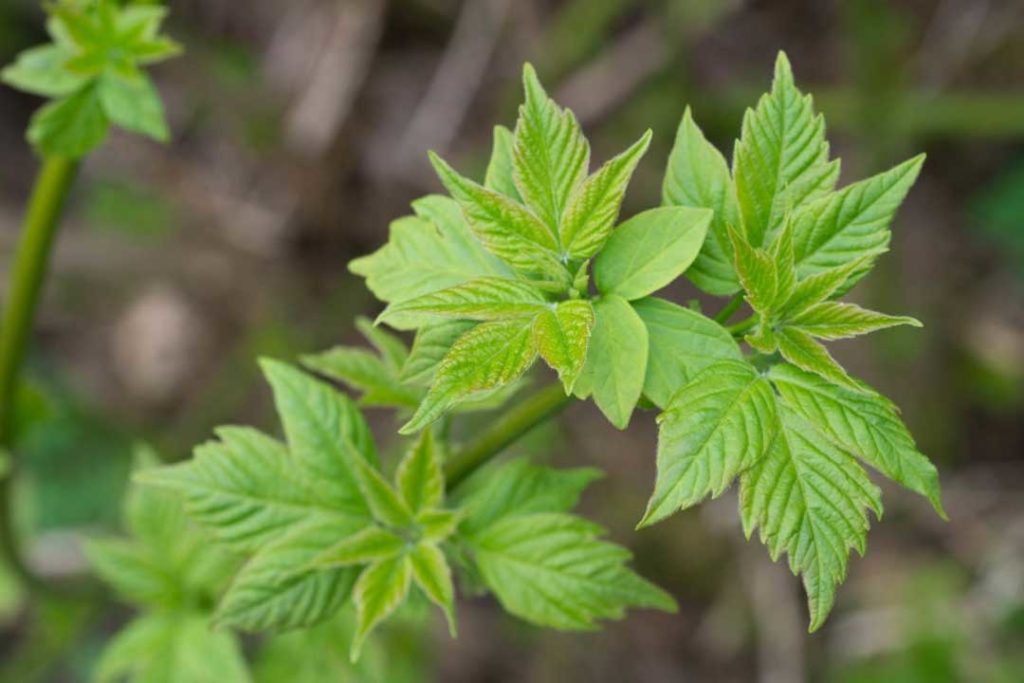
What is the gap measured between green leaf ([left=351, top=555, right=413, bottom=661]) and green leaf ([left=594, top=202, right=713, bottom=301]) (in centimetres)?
49

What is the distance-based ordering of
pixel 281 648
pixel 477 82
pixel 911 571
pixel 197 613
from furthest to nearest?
pixel 477 82 → pixel 911 571 → pixel 281 648 → pixel 197 613

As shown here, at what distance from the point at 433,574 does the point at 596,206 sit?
547 mm

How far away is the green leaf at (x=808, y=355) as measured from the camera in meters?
1.07

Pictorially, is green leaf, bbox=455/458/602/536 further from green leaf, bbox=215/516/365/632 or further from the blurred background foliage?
the blurred background foliage

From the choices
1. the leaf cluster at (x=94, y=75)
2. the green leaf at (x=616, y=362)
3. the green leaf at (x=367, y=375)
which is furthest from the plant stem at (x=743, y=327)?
the leaf cluster at (x=94, y=75)

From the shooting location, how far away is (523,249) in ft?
3.72

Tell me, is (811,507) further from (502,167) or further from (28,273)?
(28,273)

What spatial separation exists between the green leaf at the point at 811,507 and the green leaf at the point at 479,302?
297 mm

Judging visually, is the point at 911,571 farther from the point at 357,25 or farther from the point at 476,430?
the point at 357,25

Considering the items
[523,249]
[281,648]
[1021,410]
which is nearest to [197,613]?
[281,648]

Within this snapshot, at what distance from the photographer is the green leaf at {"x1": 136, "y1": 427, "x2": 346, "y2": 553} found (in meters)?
1.48

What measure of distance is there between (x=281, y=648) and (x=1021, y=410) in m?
2.85

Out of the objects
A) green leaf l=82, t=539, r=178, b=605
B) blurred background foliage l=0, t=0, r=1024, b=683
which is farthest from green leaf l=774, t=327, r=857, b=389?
blurred background foliage l=0, t=0, r=1024, b=683

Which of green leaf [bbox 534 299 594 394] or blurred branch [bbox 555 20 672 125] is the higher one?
green leaf [bbox 534 299 594 394]
